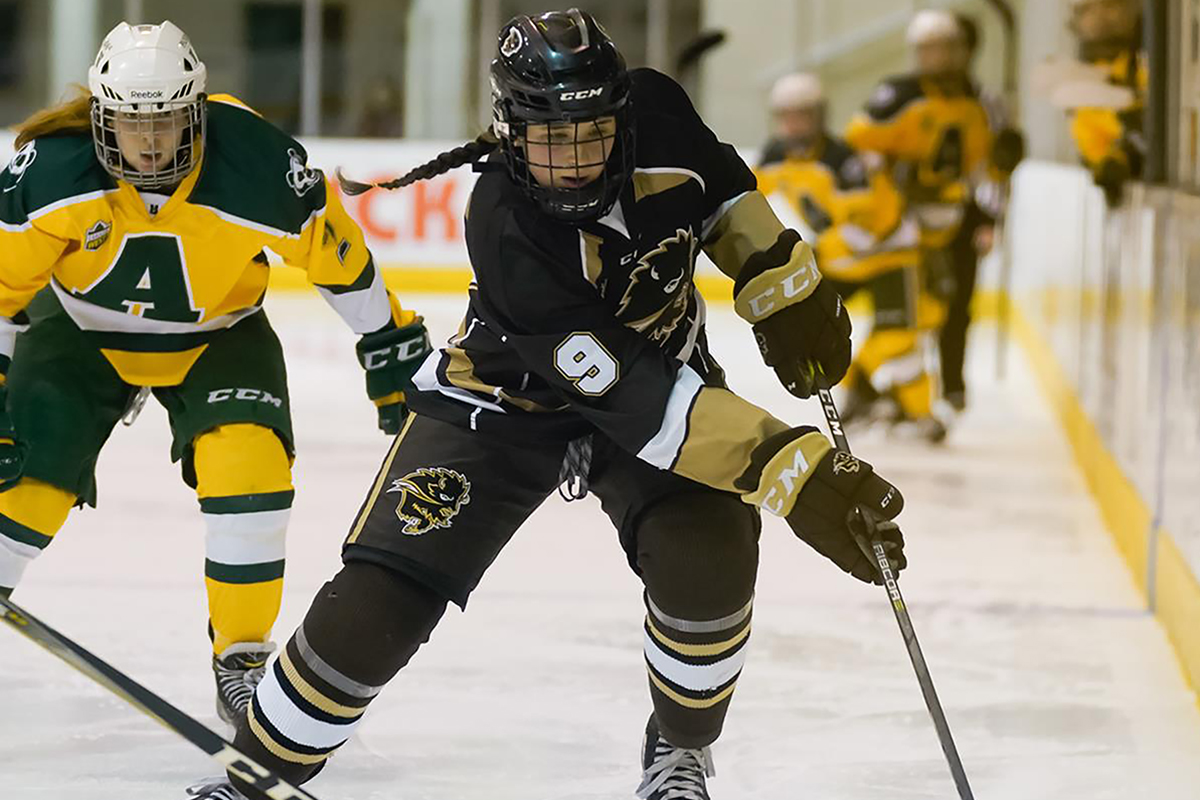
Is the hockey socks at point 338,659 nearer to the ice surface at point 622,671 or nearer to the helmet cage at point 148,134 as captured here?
the ice surface at point 622,671

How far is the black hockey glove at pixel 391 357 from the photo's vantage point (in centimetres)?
268

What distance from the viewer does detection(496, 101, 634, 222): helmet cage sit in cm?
201

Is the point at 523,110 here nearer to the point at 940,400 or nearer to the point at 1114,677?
the point at 1114,677

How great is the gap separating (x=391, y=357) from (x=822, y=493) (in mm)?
888

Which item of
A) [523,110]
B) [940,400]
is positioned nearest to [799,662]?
[523,110]

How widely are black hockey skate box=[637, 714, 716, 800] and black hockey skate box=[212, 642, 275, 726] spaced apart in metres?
0.60

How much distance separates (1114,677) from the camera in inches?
125

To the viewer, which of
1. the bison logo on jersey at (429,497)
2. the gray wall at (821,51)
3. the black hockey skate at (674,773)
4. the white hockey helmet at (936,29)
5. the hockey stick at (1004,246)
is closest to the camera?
the bison logo on jersey at (429,497)

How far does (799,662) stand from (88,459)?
1293 mm

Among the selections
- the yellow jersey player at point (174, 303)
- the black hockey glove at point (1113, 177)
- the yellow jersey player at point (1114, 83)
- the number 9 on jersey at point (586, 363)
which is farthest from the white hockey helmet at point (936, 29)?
the number 9 on jersey at point (586, 363)

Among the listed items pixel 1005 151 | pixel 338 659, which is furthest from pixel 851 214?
pixel 338 659

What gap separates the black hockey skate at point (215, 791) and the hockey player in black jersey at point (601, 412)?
1 centimetres

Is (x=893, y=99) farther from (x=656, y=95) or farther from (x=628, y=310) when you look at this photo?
(x=628, y=310)

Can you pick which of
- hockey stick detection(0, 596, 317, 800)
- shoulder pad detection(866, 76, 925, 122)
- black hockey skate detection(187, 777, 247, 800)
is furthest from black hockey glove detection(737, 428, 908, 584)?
shoulder pad detection(866, 76, 925, 122)
